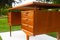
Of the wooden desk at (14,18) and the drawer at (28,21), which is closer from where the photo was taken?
the drawer at (28,21)

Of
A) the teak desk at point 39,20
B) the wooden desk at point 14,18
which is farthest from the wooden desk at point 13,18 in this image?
the teak desk at point 39,20

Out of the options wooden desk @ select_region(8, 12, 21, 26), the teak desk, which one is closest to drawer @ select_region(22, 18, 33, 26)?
the teak desk

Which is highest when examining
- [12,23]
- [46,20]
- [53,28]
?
[46,20]

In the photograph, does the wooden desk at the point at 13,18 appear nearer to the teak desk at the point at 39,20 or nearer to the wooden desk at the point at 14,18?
the wooden desk at the point at 14,18

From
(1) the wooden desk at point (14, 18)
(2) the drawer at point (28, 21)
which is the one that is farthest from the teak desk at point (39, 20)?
(1) the wooden desk at point (14, 18)

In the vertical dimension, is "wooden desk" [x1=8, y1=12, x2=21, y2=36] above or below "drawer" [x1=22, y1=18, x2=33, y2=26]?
below

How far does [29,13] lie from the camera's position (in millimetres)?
3312

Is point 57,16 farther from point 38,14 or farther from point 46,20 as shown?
point 38,14

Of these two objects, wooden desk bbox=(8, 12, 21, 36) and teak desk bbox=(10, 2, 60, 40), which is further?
wooden desk bbox=(8, 12, 21, 36)

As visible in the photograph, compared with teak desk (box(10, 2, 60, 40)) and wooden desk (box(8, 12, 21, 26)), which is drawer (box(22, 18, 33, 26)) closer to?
teak desk (box(10, 2, 60, 40))

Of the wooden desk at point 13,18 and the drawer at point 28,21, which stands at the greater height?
the drawer at point 28,21

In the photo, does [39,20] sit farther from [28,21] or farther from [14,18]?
[14,18]

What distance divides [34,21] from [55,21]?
29.6 inches

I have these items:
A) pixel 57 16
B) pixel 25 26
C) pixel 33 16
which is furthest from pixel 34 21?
pixel 57 16
